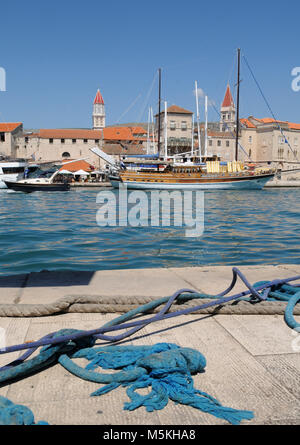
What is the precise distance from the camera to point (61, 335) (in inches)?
95.0

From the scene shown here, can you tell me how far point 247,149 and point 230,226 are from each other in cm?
6504

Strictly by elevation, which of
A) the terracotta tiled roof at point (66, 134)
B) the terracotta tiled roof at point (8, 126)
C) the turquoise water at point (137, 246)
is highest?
the terracotta tiled roof at point (8, 126)

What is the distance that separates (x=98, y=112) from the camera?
3917 inches

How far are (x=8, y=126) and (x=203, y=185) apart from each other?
44.0 m

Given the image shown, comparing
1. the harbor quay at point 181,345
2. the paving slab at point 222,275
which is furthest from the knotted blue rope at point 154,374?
the paving slab at point 222,275

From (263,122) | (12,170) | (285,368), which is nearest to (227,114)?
(263,122)

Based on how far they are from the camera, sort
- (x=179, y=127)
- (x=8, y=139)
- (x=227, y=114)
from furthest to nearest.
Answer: (x=227, y=114) → (x=179, y=127) → (x=8, y=139)

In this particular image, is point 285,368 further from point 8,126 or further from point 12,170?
point 8,126

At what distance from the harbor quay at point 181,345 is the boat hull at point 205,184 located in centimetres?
3527

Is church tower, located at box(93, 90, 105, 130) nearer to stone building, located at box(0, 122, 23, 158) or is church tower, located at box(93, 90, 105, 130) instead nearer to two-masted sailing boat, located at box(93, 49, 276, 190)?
stone building, located at box(0, 122, 23, 158)

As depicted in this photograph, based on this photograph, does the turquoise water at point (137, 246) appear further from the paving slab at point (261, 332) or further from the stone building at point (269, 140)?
the stone building at point (269, 140)

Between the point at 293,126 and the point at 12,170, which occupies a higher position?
the point at 293,126

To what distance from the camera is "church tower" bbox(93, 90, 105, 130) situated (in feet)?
328

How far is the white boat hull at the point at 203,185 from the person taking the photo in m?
39.2
